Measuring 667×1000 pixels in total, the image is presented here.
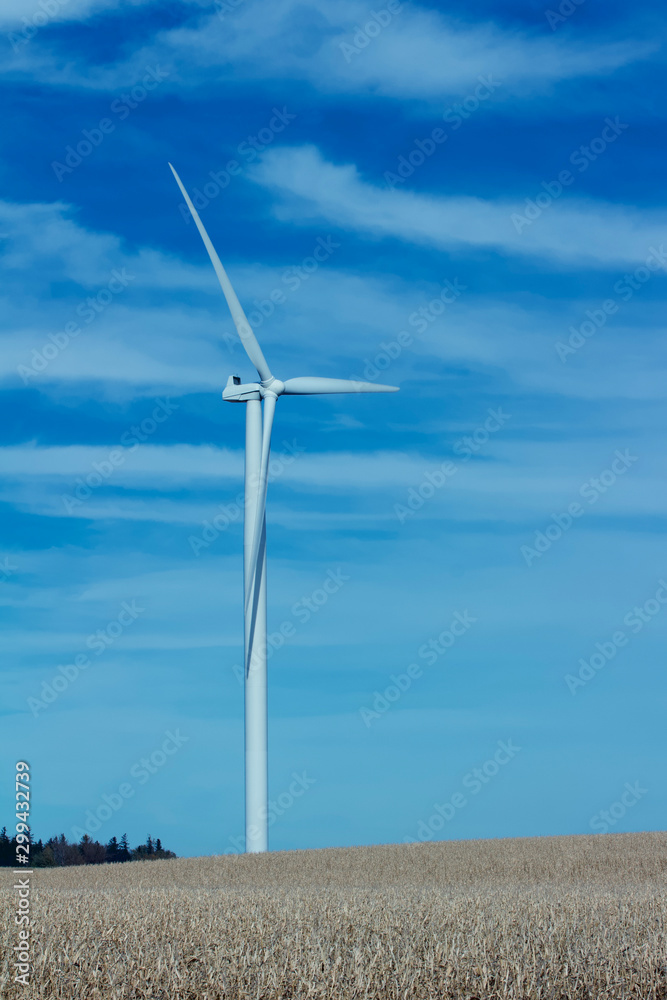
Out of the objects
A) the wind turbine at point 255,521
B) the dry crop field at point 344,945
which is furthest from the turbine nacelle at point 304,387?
the dry crop field at point 344,945

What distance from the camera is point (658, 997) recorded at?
48.7 ft

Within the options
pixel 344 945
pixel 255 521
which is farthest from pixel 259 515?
pixel 344 945

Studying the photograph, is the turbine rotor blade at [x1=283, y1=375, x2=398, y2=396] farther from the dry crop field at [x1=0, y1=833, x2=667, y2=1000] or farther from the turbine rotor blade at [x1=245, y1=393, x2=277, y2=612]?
the dry crop field at [x1=0, y1=833, x2=667, y2=1000]

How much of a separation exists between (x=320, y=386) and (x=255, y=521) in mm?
7933

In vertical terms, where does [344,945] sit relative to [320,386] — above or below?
below

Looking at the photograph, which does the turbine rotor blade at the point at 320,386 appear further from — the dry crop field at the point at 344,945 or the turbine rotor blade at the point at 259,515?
the dry crop field at the point at 344,945

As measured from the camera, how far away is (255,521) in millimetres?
46406

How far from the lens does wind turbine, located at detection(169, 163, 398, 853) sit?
1766 inches

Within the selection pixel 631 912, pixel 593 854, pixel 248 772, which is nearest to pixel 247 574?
pixel 248 772

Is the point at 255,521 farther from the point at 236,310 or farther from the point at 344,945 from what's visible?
the point at 344,945

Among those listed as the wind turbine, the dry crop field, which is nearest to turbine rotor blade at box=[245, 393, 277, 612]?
the wind turbine

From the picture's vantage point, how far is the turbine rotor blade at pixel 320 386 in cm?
4938

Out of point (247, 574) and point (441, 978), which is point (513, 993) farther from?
point (247, 574)

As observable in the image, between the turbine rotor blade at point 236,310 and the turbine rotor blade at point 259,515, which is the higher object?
the turbine rotor blade at point 236,310
